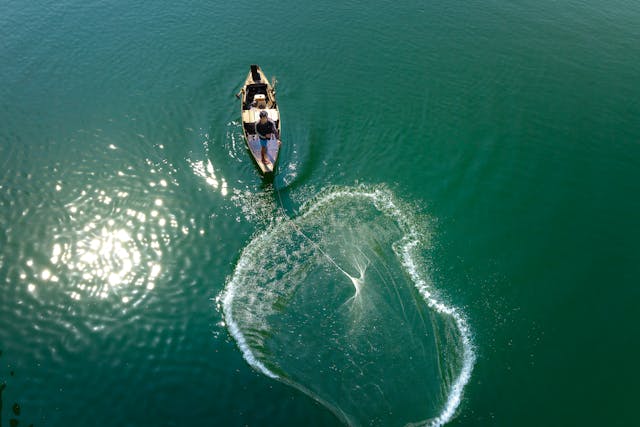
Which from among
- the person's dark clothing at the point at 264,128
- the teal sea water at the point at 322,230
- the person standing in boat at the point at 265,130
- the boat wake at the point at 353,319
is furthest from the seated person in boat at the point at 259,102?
the boat wake at the point at 353,319

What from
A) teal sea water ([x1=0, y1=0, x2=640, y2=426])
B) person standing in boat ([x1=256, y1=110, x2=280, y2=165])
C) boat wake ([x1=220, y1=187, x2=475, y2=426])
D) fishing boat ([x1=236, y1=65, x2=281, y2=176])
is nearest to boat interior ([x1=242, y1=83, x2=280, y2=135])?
fishing boat ([x1=236, y1=65, x2=281, y2=176])

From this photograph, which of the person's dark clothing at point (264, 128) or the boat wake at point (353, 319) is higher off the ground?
the person's dark clothing at point (264, 128)

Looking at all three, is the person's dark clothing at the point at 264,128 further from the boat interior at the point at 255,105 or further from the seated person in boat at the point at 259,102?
the seated person in boat at the point at 259,102

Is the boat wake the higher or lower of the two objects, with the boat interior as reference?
lower

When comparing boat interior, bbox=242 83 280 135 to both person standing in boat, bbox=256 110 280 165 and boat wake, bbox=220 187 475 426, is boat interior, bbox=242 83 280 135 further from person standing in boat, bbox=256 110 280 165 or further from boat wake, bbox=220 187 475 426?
boat wake, bbox=220 187 475 426

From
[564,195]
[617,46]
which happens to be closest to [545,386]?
[564,195]

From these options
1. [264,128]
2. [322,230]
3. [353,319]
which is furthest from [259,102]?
[353,319]
